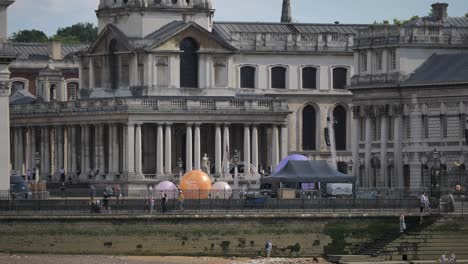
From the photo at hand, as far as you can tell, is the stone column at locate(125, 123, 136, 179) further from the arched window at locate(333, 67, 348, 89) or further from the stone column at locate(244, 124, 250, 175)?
the arched window at locate(333, 67, 348, 89)

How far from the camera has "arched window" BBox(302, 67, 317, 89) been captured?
635ft

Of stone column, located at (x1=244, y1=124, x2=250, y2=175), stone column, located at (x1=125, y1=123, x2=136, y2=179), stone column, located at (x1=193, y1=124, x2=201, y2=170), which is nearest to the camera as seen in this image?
stone column, located at (x1=125, y1=123, x2=136, y2=179)

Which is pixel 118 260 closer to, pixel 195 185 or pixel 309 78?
pixel 195 185

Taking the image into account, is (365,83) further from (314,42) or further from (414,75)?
(314,42)

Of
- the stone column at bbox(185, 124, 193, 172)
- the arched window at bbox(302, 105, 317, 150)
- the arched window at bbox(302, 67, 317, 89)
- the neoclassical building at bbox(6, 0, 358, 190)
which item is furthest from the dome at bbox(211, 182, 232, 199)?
the arched window at bbox(302, 67, 317, 89)

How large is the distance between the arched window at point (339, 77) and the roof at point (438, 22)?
10.7 meters

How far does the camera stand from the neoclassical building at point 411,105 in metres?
161

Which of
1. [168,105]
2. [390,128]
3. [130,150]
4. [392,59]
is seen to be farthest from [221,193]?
[168,105]

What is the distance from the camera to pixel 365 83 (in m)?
169

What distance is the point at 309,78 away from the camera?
194000mm

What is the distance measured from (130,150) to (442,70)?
78.0ft

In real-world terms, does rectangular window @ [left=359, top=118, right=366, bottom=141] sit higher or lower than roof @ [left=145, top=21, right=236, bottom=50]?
lower

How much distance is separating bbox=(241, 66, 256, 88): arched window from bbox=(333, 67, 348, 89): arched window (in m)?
6.40

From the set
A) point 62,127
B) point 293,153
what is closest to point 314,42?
point 293,153
